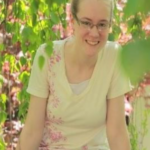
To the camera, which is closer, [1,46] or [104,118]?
[104,118]

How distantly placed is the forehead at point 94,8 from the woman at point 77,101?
0.14 metres

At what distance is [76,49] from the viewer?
6.41ft

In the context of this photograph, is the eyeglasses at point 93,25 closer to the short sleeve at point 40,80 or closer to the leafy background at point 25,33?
the leafy background at point 25,33

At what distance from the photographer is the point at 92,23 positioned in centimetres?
185

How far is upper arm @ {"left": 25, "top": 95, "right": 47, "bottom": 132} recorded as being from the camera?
6.57ft

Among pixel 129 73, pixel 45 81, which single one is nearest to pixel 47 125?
pixel 45 81

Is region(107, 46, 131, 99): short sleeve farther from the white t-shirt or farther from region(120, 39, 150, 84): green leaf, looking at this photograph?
region(120, 39, 150, 84): green leaf

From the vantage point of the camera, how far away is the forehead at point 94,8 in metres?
1.84

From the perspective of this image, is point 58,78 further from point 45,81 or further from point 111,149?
point 111,149

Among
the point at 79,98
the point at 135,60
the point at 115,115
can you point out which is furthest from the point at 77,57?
the point at 135,60

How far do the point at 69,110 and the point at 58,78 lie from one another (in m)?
0.14

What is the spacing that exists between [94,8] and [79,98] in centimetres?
39

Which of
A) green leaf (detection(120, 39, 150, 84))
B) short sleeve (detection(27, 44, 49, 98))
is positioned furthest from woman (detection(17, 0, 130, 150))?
green leaf (detection(120, 39, 150, 84))

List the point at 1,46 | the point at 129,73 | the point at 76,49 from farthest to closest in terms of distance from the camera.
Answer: the point at 1,46, the point at 76,49, the point at 129,73
